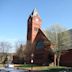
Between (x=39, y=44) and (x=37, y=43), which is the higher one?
(x=37, y=43)

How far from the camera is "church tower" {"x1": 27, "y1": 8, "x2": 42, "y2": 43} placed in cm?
7050

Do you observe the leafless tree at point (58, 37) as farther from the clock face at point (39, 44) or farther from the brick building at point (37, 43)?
the clock face at point (39, 44)

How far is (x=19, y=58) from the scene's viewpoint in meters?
72.3

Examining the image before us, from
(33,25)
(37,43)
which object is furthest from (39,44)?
(33,25)

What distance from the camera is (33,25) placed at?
2803 inches

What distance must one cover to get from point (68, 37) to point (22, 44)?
25583mm

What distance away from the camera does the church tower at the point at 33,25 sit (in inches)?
2776

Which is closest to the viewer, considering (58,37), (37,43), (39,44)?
(58,37)

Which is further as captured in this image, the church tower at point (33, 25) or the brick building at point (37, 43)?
the church tower at point (33, 25)

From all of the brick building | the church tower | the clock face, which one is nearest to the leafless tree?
the brick building

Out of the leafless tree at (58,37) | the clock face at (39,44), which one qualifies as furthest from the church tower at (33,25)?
the leafless tree at (58,37)

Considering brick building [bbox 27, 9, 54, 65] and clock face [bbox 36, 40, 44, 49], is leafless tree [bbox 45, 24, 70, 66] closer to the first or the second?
brick building [bbox 27, 9, 54, 65]

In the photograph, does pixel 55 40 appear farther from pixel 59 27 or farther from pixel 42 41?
pixel 42 41

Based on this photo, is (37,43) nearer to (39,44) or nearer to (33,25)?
(39,44)
